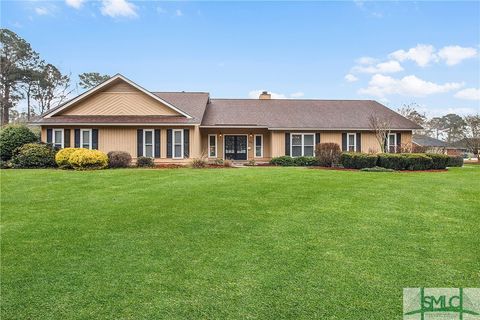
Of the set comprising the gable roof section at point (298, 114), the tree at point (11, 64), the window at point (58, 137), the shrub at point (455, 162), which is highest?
the tree at point (11, 64)

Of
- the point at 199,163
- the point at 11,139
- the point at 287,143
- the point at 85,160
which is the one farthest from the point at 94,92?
the point at 287,143

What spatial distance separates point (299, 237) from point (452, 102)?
3413 centimetres

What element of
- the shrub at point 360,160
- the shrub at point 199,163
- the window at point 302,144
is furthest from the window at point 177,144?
the shrub at point 360,160

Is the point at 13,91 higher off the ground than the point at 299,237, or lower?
higher

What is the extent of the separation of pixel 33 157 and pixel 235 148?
12.4m

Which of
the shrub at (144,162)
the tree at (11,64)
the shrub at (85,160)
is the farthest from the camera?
the tree at (11,64)

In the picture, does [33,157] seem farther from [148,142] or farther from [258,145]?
[258,145]

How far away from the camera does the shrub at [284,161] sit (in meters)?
22.1

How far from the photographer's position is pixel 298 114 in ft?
84.9

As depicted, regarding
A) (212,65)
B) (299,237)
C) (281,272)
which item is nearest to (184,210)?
(299,237)

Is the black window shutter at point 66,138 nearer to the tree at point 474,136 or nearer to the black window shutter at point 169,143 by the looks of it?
the black window shutter at point 169,143

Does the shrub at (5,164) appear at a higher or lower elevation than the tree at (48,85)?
lower

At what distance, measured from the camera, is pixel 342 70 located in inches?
1062

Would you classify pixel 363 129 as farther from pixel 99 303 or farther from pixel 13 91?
pixel 13 91
